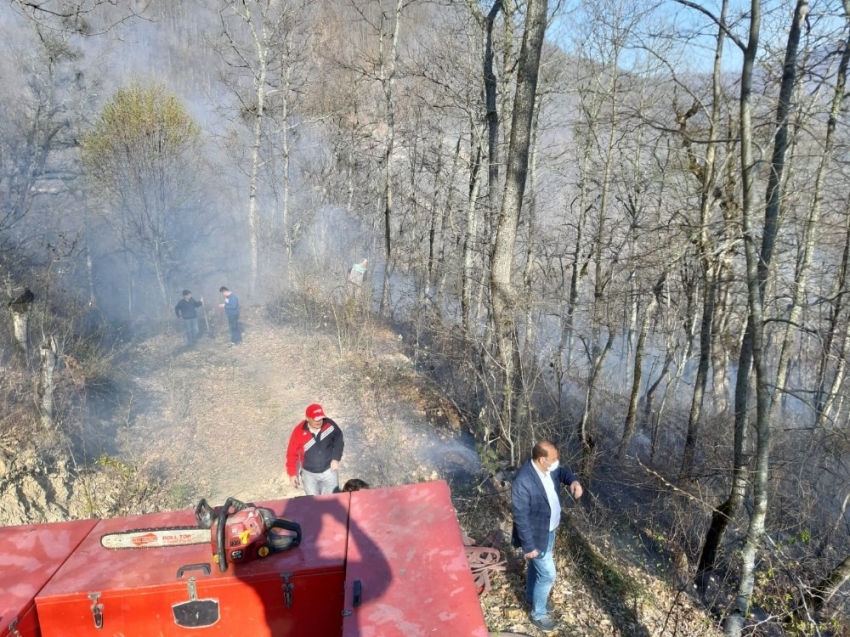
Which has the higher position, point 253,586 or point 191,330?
point 253,586

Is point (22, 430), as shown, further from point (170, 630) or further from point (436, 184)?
point (436, 184)

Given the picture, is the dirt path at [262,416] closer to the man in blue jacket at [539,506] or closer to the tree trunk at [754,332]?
the man in blue jacket at [539,506]

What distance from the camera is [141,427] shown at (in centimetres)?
974

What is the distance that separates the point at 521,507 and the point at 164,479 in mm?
5937

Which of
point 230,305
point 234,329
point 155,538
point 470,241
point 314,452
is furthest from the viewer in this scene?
point 234,329

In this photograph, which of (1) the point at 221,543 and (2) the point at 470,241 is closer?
(1) the point at 221,543

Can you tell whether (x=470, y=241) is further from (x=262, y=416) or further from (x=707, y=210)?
(x=262, y=416)

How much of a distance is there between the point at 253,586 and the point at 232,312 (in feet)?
38.3

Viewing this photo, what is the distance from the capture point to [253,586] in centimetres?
338

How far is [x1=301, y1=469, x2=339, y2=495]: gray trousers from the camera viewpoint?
20.3 ft

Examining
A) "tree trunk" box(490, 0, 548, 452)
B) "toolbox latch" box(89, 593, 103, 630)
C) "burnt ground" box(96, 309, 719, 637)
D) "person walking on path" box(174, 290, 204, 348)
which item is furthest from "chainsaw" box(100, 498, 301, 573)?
"person walking on path" box(174, 290, 204, 348)

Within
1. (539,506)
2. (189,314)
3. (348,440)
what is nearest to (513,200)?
(539,506)

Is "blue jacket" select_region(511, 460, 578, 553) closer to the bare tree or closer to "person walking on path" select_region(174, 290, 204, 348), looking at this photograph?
"person walking on path" select_region(174, 290, 204, 348)

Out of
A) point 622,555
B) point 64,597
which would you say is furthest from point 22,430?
point 622,555
